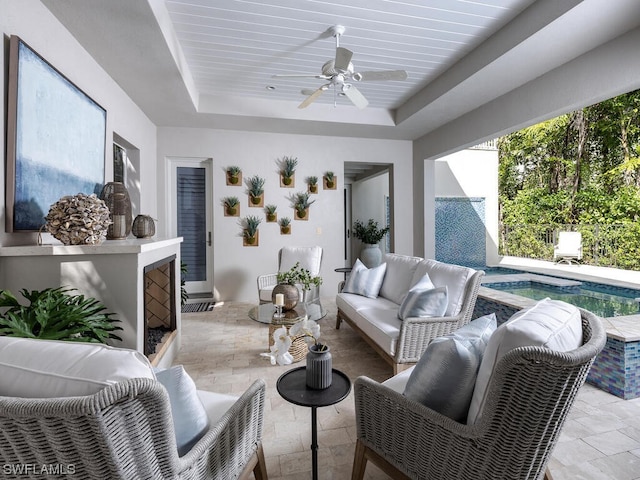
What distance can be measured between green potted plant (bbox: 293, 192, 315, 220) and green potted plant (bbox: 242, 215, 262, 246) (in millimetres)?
623

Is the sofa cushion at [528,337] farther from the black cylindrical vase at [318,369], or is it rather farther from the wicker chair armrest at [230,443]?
the wicker chair armrest at [230,443]

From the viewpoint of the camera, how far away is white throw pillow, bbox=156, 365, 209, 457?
102 cm

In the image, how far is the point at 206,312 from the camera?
4.51 meters

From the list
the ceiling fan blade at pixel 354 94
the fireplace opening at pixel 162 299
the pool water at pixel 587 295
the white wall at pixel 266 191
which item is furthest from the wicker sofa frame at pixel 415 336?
the white wall at pixel 266 191

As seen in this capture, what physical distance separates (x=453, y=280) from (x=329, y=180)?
3234mm

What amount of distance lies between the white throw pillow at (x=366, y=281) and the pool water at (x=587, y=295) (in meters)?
2.13

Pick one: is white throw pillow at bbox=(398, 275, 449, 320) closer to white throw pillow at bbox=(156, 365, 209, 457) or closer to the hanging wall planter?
white throw pillow at bbox=(156, 365, 209, 457)

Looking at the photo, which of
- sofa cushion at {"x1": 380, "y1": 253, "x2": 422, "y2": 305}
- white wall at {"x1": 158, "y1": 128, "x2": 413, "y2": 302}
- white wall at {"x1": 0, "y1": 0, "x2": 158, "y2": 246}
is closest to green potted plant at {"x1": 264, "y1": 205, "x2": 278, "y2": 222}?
white wall at {"x1": 158, "y1": 128, "x2": 413, "y2": 302}

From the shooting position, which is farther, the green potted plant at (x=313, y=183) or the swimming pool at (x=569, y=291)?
the green potted plant at (x=313, y=183)

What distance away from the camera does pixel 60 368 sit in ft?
2.41

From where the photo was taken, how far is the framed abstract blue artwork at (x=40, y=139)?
Result: 1.81m

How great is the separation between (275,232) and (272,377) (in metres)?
2.96

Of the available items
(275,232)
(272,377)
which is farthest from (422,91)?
(272,377)

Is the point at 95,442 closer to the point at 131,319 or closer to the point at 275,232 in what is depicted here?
the point at 131,319
